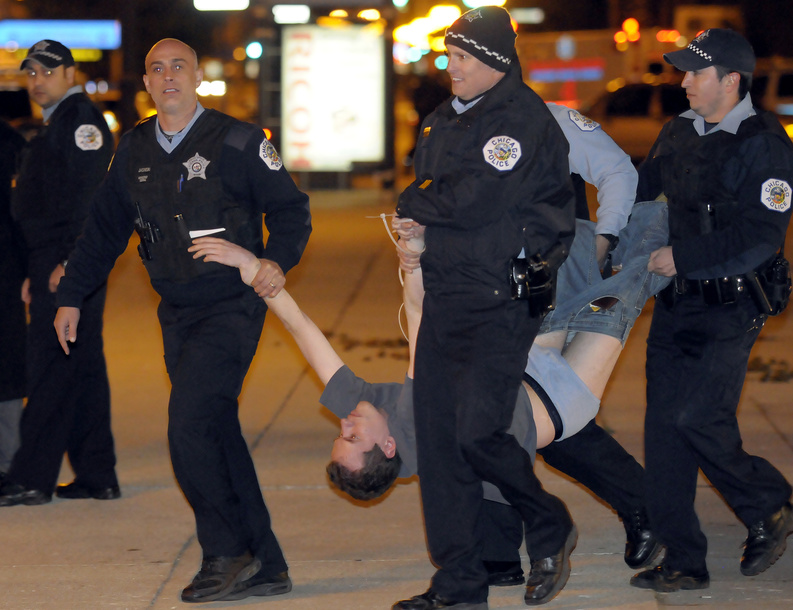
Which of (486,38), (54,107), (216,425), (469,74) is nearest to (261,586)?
(216,425)

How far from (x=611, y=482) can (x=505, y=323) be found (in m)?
1.03

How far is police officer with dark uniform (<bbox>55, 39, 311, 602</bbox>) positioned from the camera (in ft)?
14.0

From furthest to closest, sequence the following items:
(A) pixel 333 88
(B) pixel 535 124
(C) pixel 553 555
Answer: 1. (A) pixel 333 88
2. (C) pixel 553 555
3. (B) pixel 535 124

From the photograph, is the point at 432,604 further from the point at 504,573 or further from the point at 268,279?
the point at 268,279

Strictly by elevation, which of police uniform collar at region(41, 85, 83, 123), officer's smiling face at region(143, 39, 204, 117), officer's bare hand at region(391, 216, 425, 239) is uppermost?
officer's smiling face at region(143, 39, 204, 117)

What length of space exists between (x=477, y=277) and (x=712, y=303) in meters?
0.96

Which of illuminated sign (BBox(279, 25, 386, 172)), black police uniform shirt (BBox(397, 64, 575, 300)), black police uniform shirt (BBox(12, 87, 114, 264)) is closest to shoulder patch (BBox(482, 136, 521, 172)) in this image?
black police uniform shirt (BBox(397, 64, 575, 300))

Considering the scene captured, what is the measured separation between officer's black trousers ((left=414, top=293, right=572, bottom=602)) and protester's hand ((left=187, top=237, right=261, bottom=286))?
634mm

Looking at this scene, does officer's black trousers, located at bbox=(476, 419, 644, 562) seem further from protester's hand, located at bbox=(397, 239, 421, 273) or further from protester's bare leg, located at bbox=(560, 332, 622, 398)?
protester's hand, located at bbox=(397, 239, 421, 273)

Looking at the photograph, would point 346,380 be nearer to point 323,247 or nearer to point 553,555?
point 553,555

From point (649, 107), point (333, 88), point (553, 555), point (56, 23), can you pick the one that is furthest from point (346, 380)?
point (56, 23)

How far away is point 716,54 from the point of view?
4312 millimetres

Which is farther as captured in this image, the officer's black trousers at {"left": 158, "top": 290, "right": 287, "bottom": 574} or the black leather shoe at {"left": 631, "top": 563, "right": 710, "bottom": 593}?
the black leather shoe at {"left": 631, "top": 563, "right": 710, "bottom": 593}

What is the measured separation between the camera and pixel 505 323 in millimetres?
3959
